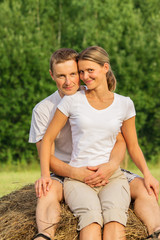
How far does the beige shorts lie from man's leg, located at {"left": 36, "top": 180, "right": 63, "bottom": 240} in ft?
0.33

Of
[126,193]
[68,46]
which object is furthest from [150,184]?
[68,46]

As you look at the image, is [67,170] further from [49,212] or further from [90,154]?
[49,212]

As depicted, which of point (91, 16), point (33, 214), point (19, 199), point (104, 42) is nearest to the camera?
point (33, 214)

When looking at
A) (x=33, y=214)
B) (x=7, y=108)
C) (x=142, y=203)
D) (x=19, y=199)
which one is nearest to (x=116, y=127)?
(x=142, y=203)

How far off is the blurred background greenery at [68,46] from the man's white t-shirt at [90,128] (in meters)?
8.60

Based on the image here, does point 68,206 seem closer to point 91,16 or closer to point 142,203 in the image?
point 142,203

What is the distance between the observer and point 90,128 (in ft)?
11.6

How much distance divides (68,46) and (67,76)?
32.4 feet

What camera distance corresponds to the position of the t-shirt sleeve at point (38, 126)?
3.85 meters

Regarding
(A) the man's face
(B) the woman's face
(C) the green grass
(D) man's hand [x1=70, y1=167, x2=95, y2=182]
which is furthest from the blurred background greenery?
(D) man's hand [x1=70, y1=167, x2=95, y2=182]

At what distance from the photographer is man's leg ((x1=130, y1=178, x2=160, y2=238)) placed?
3486mm

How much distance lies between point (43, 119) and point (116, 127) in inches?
27.5

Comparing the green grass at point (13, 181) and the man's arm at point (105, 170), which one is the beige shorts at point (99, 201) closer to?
the man's arm at point (105, 170)

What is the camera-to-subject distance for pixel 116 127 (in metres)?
3.62
